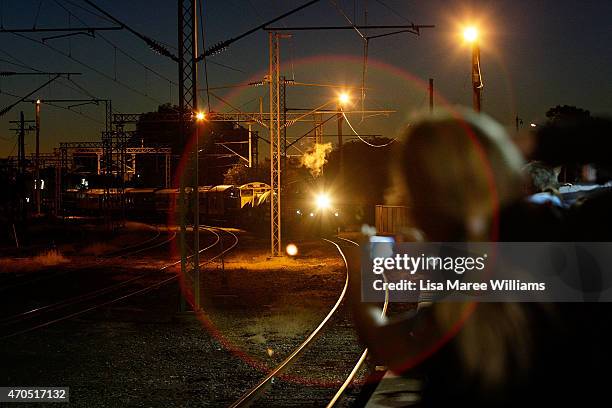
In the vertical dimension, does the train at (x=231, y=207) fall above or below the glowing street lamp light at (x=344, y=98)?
below

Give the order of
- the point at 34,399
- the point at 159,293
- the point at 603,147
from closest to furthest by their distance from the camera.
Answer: the point at 603,147
the point at 34,399
the point at 159,293

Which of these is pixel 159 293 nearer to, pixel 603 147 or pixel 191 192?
pixel 191 192

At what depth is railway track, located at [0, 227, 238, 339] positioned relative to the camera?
1470cm

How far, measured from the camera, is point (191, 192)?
15883 mm

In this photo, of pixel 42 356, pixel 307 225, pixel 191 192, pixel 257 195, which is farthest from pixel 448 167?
pixel 257 195

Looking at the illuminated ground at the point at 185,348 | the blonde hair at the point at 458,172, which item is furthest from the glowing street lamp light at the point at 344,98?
the blonde hair at the point at 458,172

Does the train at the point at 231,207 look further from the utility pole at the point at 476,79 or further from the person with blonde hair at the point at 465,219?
the person with blonde hair at the point at 465,219

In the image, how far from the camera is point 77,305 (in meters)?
17.7

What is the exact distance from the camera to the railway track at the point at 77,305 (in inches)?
579

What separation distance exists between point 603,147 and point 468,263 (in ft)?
7.51

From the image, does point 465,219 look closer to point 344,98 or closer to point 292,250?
Result: point 344,98

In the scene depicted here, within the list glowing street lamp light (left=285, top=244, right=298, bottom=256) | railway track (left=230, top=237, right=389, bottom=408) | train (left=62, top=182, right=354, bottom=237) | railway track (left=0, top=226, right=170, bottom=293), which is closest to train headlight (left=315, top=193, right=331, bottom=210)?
train (left=62, top=182, right=354, bottom=237)

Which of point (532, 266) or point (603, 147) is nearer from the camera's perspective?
point (603, 147)

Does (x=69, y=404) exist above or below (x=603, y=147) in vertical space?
below
